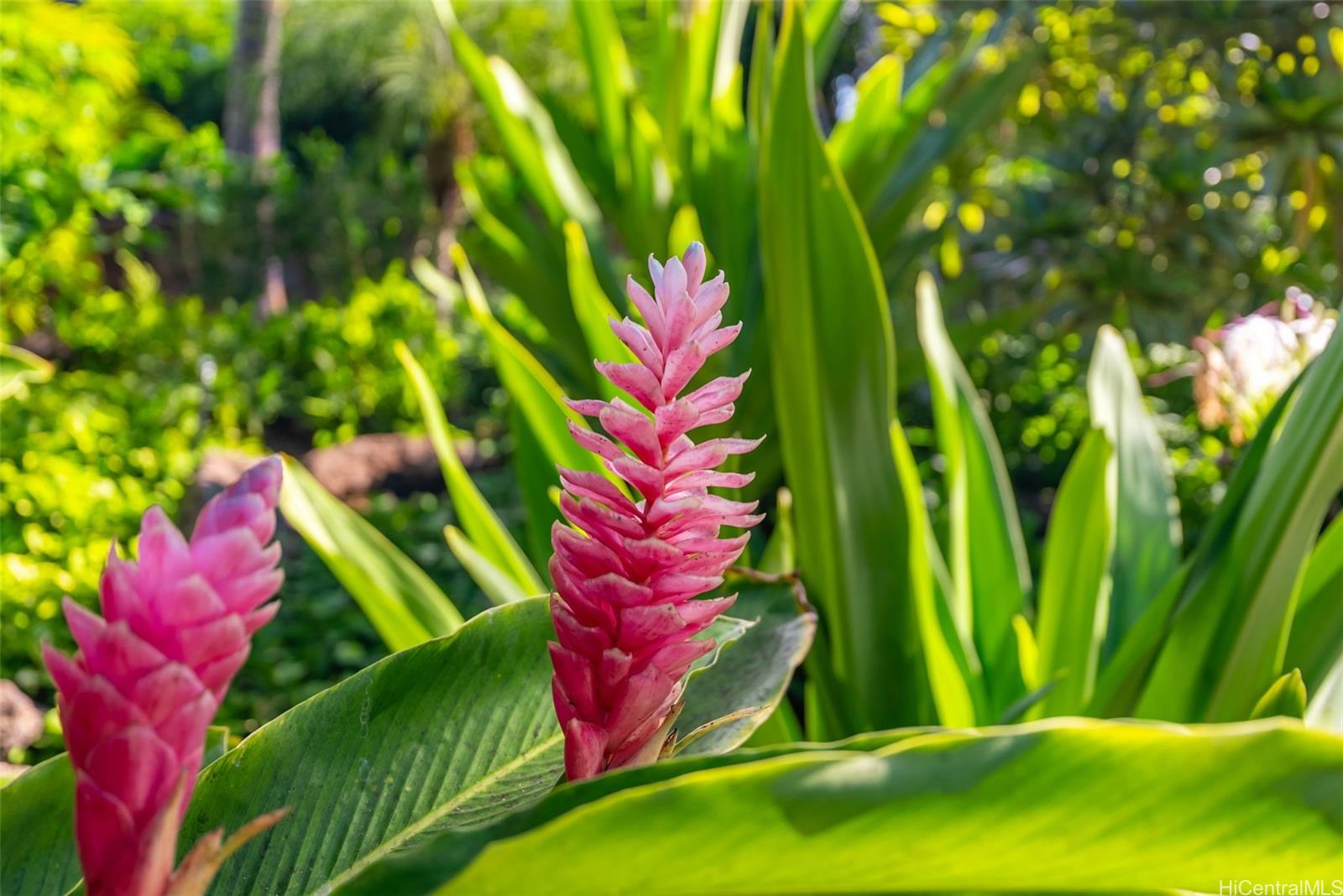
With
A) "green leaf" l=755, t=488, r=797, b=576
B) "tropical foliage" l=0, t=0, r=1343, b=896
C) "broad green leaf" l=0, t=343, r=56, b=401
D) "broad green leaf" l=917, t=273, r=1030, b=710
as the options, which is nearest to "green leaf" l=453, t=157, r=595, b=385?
"tropical foliage" l=0, t=0, r=1343, b=896

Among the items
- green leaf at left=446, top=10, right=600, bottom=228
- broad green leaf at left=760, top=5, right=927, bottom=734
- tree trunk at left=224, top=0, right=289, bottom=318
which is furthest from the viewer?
tree trunk at left=224, top=0, right=289, bottom=318

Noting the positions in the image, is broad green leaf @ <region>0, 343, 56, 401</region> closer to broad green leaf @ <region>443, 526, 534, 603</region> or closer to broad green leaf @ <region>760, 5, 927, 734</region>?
broad green leaf @ <region>443, 526, 534, 603</region>

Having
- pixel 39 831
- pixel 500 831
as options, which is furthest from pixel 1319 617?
pixel 39 831

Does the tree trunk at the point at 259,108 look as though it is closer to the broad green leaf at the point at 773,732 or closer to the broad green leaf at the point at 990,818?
the broad green leaf at the point at 773,732

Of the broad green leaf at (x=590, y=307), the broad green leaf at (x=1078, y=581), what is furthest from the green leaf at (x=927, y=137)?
the broad green leaf at (x=1078, y=581)

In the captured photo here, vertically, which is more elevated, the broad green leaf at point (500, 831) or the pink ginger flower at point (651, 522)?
the pink ginger flower at point (651, 522)

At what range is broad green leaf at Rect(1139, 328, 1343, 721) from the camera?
713mm

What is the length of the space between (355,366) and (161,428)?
4.60 ft

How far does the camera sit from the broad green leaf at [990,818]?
11.9 inches

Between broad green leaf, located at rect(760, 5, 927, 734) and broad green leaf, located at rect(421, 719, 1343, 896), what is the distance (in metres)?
0.67

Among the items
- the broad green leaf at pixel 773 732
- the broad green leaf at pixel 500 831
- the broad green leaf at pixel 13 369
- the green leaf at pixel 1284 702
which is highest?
the broad green leaf at pixel 13 369

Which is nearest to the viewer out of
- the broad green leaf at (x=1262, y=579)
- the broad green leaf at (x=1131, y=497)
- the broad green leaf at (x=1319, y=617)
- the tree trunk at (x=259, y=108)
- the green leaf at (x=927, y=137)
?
the broad green leaf at (x=1262, y=579)

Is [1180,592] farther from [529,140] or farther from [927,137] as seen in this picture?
[927,137]

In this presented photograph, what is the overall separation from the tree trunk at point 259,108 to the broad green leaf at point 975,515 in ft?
17.7
